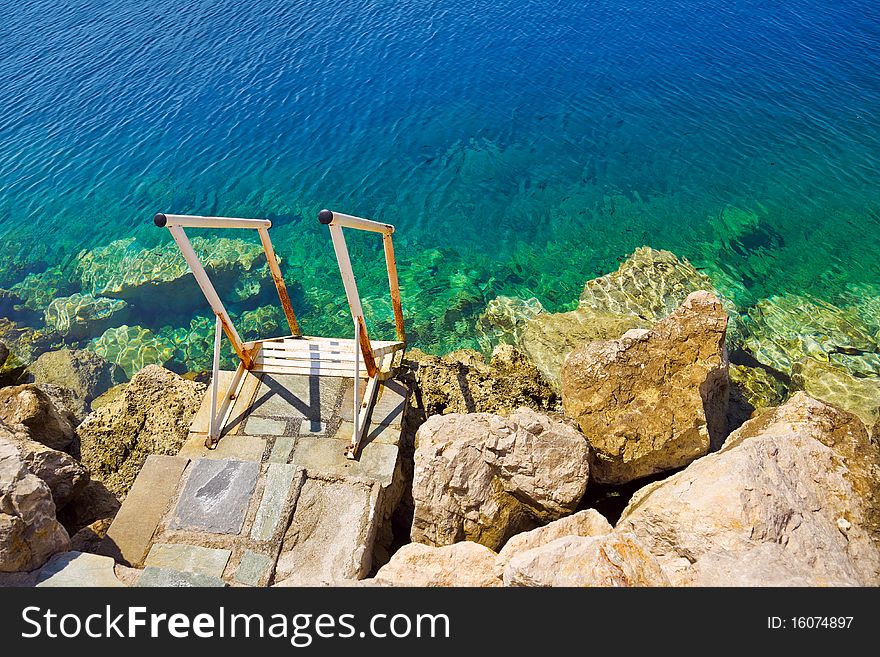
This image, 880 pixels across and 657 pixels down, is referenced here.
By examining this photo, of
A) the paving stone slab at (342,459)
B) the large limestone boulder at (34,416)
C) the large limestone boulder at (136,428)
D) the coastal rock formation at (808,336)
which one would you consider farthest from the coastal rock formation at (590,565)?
the coastal rock formation at (808,336)

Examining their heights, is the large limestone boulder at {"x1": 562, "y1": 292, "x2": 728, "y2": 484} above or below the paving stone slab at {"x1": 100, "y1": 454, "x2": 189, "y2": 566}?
above

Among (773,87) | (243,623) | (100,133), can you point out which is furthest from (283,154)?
(773,87)

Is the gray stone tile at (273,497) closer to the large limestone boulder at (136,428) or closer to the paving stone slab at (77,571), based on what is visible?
the paving stone slab at (77,571)

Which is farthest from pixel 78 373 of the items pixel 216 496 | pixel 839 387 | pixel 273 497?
pixel 839 387

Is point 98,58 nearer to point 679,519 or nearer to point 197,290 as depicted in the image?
point 197,290

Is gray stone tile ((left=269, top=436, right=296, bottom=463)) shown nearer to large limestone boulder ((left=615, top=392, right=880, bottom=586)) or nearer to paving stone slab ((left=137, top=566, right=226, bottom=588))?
paving stone slab ((left=137, top=566, right=226, bottom=588))

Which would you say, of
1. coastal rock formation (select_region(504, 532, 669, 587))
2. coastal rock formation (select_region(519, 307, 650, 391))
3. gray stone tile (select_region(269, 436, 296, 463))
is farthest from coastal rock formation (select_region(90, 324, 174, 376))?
coastal rock formation (select_region(504, 532, 669, 587))

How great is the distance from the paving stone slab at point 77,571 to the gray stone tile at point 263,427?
8.11ft

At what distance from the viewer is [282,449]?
7.59 m

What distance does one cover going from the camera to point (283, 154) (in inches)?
774

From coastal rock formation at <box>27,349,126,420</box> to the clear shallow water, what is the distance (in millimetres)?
1738

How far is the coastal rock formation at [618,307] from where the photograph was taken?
37.6 feet

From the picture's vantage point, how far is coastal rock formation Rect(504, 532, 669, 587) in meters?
4.53

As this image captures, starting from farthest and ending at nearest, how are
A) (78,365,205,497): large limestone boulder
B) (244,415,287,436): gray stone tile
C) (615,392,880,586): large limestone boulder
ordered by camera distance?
(78,365,205,497): large limestone boulder, (244,415,287,436): gray stone tile, (615,392,880,586): large limestone boulder
